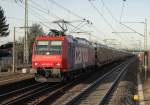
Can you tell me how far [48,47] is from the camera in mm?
24156

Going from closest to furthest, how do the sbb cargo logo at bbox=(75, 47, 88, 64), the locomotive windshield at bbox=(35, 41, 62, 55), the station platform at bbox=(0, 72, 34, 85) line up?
the locomotive windshield at bbox=(35, 41, 62, 55) < the station platform at bbox=(0, 72, 34, 85) < the sbb cargo logo at bbox=(75, 47, 88, 64)

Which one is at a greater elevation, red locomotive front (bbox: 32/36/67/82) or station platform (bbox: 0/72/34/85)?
red locomotive front (bbox: 32/36/67/82)

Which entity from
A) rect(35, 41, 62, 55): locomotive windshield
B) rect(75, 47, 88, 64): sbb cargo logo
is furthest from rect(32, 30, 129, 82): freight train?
rect(75, 47, 88, 64): sbb cargo logo

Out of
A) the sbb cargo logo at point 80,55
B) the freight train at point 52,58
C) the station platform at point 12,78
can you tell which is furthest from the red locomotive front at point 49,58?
the sbb cargo logo at point 80,55

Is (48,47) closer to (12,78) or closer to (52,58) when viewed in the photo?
(52,58)

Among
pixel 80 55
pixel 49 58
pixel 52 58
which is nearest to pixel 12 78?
pixel 80 55

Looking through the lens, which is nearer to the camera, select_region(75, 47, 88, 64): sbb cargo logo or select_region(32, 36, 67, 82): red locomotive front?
select_region(32, 36, 67, 82): red locomotive front

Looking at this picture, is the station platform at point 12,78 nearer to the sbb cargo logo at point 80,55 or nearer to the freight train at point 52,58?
the freight train at point 52,58

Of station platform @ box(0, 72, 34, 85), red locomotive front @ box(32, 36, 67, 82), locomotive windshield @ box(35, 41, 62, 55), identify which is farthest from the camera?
station platform @ box(0, 72, 34, 85)

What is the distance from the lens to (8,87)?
21.8m

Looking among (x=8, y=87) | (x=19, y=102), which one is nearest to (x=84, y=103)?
(x=19, y=102)

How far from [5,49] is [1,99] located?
62597mm

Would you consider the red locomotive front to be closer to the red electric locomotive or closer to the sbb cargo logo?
the red electric locomotive

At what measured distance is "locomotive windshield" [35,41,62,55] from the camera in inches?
941
